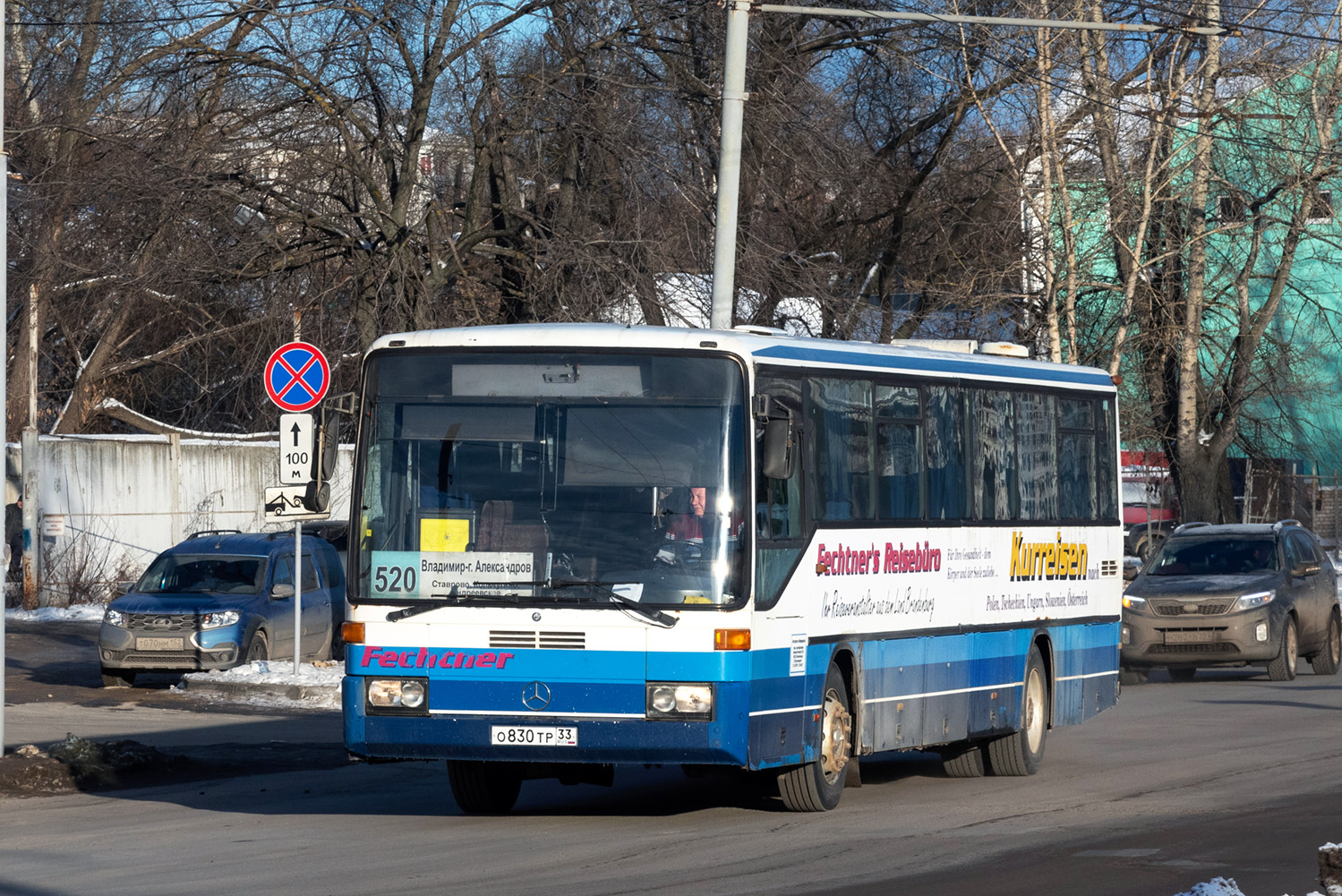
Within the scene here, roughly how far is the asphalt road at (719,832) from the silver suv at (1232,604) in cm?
617

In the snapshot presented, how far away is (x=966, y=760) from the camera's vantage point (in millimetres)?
13992

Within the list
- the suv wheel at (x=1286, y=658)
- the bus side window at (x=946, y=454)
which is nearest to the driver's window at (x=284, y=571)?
the bus side window at (x=946, y=454)

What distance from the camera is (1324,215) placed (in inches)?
1225

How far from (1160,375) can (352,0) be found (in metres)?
15.7

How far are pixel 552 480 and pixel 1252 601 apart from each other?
43.7 ft

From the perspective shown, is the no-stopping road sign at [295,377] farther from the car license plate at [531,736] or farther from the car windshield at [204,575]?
the car license plate at [531,736]

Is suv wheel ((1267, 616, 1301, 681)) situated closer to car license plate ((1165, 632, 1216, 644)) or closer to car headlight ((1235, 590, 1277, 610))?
car headlight ((1235, 590, 1277, 610))

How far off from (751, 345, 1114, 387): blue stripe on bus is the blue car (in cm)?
929

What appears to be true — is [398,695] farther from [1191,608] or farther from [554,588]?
[1191,608]

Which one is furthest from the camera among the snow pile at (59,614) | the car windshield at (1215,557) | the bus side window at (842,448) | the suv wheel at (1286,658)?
the snow pile at (59,614)

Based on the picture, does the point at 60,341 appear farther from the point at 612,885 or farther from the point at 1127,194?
the point at 612,885

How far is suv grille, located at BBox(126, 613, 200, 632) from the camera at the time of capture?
65.0ft

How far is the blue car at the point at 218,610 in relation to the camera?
19812 millimetres

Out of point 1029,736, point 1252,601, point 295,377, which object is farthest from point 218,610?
point 1252,601
